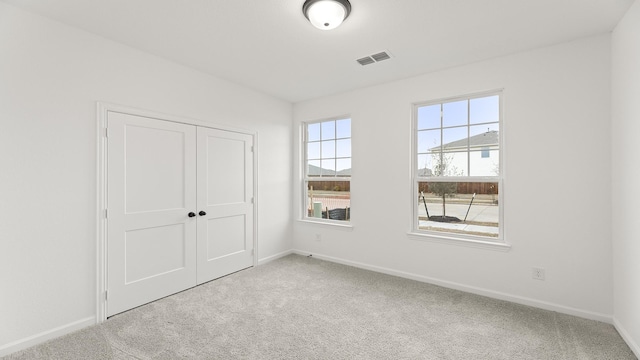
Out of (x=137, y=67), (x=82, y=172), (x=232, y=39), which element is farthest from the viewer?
(x=137, y=67)

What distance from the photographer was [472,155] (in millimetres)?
3230

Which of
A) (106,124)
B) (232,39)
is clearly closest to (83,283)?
(106,124)

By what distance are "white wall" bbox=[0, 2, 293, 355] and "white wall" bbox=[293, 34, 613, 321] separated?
127 inches

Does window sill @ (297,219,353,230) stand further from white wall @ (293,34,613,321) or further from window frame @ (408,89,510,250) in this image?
window frame @ (408,89,510,250)

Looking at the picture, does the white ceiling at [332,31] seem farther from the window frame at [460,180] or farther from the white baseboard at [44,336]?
the white baseboard at [44,336]

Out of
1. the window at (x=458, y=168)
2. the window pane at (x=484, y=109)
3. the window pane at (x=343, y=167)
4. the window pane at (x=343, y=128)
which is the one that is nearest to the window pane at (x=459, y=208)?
the window at (x=458, y=168)

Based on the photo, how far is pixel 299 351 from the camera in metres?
2.10

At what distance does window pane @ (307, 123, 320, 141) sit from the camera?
4617mm

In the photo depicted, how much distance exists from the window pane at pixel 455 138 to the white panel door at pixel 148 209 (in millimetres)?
3106

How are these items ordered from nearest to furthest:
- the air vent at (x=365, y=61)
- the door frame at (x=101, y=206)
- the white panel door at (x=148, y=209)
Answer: the door frame at (x=101, y=206) → the white panel door at (x=148, y=209) → the air vent at (x=365, y=61)

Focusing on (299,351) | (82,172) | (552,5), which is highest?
(552,5)

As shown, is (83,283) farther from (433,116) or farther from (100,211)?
(433,116)

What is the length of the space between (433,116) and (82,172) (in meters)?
3.82

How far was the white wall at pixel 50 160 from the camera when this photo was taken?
2.08m
